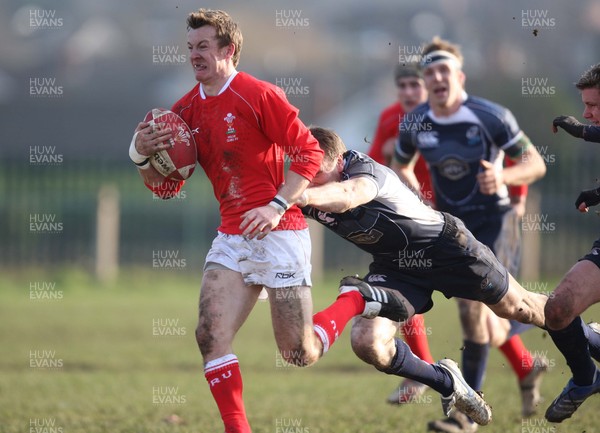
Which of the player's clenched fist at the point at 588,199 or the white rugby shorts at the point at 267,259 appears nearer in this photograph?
the white rugby shorts at the point at 267,259

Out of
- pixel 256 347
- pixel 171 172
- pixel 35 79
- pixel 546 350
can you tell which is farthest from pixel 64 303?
pixel 35 79

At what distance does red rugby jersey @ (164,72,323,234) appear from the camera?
5.77 meters

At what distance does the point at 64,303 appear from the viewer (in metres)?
16.2

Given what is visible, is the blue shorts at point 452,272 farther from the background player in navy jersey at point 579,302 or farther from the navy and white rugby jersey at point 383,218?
the background player in navy jersey at point 579,302

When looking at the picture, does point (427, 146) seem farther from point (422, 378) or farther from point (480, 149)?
point (422, 378)

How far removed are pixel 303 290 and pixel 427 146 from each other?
251cm

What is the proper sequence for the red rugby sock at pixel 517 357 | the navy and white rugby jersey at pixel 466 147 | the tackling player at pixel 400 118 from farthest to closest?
1. the tackling player at pixel 400 118
2. the red rugby sock at pixel 517 357
3. the navy and white rugby jersey at pixel 466 147

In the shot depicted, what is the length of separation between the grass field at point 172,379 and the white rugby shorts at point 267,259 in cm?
140

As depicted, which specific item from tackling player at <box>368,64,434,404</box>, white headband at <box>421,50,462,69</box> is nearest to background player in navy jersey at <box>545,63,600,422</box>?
white headband at <box>421,50,462,69</box>

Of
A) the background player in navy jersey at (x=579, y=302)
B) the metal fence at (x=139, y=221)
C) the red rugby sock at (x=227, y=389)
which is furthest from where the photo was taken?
the metal fence at (x=139, y=221)

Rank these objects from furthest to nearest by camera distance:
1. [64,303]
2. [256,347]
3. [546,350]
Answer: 1. [64,303]
2. [256,347]
3. [546,350]

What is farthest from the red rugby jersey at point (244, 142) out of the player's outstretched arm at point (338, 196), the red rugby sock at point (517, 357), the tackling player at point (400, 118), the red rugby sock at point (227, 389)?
the tackling player at point (400, 118)

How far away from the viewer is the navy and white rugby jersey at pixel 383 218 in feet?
19.5

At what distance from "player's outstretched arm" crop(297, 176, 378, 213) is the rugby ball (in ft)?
2.62
